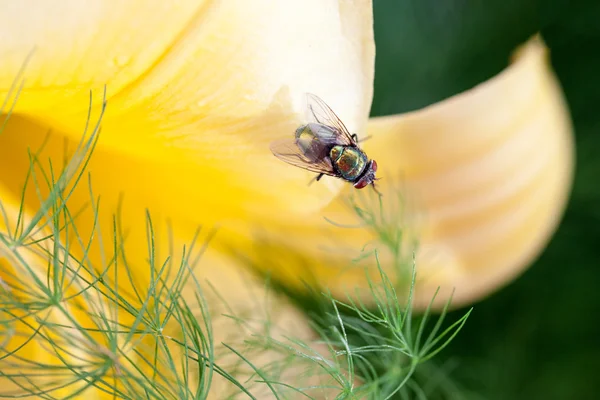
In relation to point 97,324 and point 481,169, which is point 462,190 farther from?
point 97,324

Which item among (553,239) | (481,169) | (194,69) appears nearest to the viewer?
(194,69)

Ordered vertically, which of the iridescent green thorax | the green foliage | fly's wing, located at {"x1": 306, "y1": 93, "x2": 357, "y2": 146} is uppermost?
the iridescent green thorax

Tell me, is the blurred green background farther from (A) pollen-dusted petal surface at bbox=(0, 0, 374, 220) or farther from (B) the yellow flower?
(A) pollen-dusted petal surface at bbox=(0, 0, 374, 220)

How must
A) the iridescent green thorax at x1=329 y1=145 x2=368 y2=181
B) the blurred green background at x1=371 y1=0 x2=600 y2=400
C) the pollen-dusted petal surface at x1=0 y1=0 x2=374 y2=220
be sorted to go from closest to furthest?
the pollen-dusted petal surface at x1=0 y1=0 x2=374 y2=220
the iridescent green thorax at x1=329 y1=145 x2=368 y2=181
the blurred green background at x1=371 y1=0 x2=600 y2=400

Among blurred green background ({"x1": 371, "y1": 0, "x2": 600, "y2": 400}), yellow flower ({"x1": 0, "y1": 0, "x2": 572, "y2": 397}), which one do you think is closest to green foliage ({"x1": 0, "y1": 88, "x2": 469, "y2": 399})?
yellow flower ({"x1": 0, "y1": 0, "x2": 572, "y2": 397})

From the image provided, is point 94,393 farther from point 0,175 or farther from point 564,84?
point 564,84

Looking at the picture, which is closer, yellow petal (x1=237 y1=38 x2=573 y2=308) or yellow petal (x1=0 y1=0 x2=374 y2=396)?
yellow petal (x1=0 y1=0 x2=374 y2=396)

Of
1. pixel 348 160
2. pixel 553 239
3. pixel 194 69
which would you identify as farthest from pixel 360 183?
pixel 553 239
